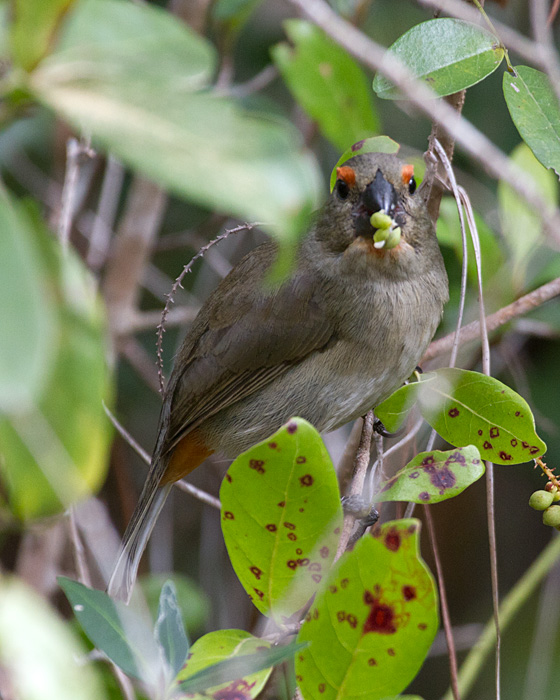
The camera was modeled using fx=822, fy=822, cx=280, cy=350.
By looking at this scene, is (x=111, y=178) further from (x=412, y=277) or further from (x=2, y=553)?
(x=2, y=553)

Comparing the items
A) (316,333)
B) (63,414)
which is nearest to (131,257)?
(316,333)

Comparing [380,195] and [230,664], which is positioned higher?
[380,195]

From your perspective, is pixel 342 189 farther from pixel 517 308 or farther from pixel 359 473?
pixel 359 473

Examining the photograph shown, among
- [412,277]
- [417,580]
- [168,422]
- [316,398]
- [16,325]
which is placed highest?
[16,325]

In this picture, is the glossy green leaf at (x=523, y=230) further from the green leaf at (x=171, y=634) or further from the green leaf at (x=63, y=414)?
the green leaf at (x=63, y=414)

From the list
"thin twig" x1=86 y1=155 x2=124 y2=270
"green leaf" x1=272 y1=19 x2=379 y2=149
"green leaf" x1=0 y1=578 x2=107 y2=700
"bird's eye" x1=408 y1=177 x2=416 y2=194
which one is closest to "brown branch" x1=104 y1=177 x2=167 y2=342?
"thin twig" x1=86 y1=155 x2=124 y2=270

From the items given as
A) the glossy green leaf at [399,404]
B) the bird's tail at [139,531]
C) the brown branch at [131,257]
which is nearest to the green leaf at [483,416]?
A: the glossy green leaf at [399,404]

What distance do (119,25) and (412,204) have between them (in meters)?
1.38

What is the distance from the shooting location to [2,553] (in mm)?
3475

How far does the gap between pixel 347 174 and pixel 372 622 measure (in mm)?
1215

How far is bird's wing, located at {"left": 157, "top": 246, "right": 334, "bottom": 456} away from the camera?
224 centimetres

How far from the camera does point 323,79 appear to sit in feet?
3.82

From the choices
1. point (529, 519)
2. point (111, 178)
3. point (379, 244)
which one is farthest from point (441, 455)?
point (529, 519)

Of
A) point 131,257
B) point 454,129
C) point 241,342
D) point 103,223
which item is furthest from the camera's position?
point 103,223
